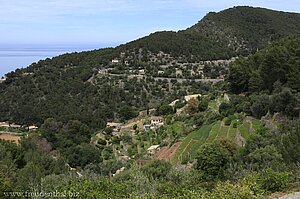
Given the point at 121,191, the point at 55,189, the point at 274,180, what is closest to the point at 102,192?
the point at 121,191

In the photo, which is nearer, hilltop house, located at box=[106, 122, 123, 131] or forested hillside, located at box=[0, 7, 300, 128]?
hilltop house, located at box=[106, 122, 123, 131]

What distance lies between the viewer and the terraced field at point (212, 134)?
57.6 feet

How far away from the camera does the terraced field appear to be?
1755 cm

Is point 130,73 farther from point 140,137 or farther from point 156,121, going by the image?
point 140,137

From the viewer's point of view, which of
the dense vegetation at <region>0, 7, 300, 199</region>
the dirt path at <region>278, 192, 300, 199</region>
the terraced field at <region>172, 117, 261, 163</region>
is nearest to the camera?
the dirt path at <region>278, 192, 300, 199</region>

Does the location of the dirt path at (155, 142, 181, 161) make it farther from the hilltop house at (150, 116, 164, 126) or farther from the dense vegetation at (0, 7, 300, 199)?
the hilltop house at (150, 116, 164, 126)

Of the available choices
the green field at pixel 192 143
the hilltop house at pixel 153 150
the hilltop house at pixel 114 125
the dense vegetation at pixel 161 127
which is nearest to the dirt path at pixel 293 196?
the dense vegetation at pixel 161 127

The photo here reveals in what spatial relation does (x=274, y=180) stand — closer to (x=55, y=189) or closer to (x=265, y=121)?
(x=55, y=189)

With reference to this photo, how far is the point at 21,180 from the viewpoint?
11359mm

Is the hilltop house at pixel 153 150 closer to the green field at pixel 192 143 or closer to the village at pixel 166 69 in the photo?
the green field at pixel 192 143

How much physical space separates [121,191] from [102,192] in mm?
397

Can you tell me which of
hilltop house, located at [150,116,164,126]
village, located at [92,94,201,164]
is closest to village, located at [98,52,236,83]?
village, located at [92,94,201,164]

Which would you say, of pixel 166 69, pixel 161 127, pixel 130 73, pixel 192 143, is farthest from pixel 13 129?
pixel 192 143

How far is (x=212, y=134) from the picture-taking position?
18703 millimetres
